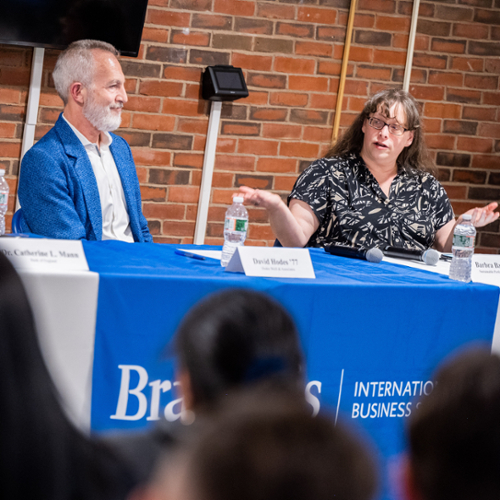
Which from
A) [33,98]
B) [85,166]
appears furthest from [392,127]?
[33,98]

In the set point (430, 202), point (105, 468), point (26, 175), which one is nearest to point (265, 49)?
point (430, 202)

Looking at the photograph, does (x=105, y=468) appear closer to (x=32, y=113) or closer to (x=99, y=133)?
(x=99, y=133)

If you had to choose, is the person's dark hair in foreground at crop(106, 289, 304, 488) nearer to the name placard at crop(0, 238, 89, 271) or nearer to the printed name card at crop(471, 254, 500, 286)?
the name placard at crop(0, 238, 89, 271)

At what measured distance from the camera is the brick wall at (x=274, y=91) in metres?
3.16

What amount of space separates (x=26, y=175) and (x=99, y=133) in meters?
0.39

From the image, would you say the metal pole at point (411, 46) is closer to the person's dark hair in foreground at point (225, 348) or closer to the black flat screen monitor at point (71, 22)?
the black flat screen monitor at point (71, 22)

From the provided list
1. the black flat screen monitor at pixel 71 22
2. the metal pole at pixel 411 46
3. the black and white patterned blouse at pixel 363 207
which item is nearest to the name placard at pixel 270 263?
the black and white patterned blouse at pixel 363 207

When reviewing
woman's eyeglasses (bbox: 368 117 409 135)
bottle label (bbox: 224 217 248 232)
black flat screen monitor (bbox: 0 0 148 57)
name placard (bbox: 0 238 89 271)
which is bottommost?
name placard (bbox: 0 238 89 271)

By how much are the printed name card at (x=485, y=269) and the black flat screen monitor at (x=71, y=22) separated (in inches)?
72.7

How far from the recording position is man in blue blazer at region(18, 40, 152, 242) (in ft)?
7.15

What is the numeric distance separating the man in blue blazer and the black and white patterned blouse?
655 mm

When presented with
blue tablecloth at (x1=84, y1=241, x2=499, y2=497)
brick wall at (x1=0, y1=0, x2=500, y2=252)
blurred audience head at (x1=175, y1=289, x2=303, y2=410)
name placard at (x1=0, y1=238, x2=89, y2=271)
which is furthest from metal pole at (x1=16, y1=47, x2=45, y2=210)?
blurred audience head at (x1=175, y1=289, x2=303, y2=410)

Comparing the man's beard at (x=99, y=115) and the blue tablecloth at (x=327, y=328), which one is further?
the man's beard at (x=99, y=115)

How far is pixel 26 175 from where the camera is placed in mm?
2232
